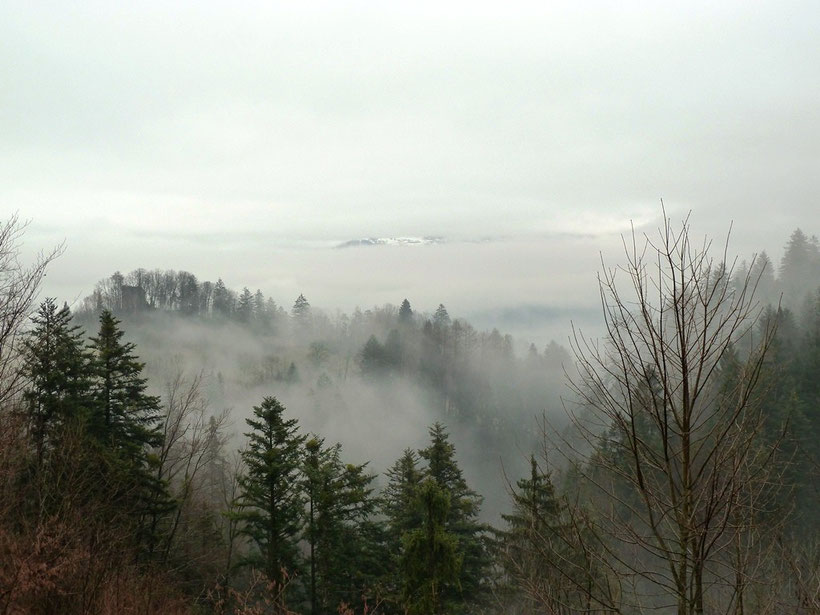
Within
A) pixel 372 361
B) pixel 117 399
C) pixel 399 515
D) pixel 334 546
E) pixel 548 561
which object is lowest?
pixel 372 361

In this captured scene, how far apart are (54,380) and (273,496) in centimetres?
793

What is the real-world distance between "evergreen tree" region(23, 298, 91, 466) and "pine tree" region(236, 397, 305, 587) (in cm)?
548

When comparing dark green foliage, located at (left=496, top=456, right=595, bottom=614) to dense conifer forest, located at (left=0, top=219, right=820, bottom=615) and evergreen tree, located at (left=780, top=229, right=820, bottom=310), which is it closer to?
dense conifer forest, located at (left=0, top=219, right=820, bottom=615)

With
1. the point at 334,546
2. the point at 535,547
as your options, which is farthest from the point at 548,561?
the point at 334,546

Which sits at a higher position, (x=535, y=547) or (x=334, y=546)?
(x=535, y=547)

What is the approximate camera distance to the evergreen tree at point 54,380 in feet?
51.5

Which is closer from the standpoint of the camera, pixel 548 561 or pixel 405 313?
pixel 548 561

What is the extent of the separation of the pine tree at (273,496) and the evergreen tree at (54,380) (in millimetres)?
5477

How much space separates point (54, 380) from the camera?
55.3ft

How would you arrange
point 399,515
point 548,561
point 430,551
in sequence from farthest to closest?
point 399,515
point 430,551
point 548,561

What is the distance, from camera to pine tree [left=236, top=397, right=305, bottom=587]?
17.8 meters

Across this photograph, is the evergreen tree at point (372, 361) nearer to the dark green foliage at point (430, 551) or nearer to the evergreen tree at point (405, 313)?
the evergreen tree at point (405, 313)

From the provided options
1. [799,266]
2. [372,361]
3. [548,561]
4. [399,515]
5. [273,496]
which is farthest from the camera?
[372,361]

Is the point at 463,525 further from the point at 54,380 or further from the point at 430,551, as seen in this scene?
the point at 54,380
